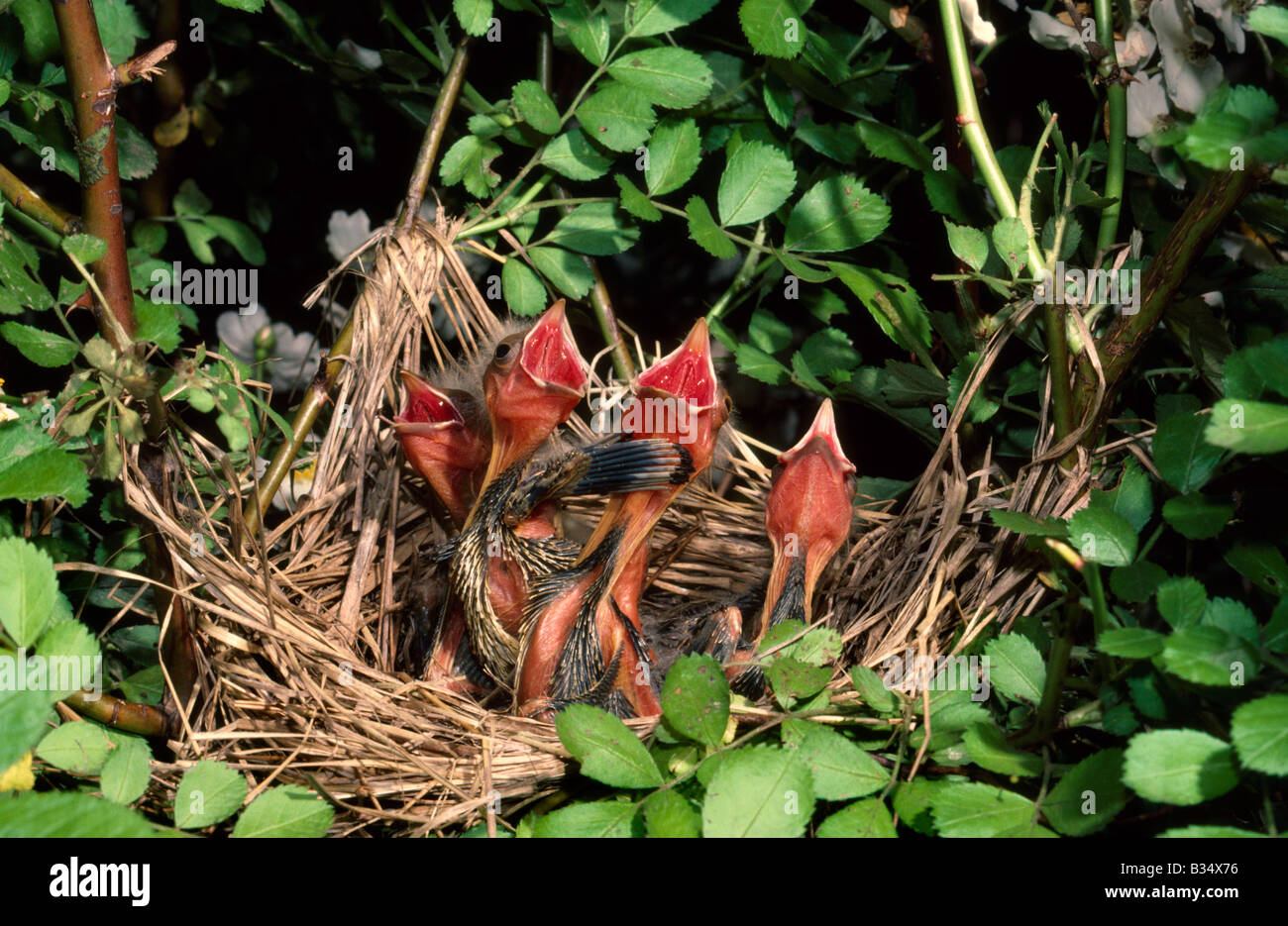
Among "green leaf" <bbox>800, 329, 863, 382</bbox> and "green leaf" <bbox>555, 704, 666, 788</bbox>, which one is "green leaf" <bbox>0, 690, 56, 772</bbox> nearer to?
"green leaf" <bbox>555, 704, 666, 788</bbox>

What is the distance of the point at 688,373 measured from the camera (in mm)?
1032

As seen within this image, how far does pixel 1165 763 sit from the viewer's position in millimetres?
566

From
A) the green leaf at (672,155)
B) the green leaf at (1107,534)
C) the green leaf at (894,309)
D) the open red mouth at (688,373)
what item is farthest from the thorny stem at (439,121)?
the green leaf at (1107,534)

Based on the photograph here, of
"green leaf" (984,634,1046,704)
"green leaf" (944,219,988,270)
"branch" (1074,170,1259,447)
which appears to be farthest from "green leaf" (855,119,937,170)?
"green leaf" (984,634,1046,704)

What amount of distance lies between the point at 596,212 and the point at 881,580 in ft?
1.60

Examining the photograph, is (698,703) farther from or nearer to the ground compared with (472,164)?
nearer to the ground

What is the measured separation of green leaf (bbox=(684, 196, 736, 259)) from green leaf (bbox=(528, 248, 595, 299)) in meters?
0.14

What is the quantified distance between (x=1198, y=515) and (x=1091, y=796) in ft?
0.72

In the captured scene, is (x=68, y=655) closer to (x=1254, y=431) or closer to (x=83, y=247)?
(x=83, y=247)

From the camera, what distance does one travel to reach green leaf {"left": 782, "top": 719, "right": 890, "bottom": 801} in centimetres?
67

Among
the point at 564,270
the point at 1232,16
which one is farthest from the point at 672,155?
the point at 1232,16

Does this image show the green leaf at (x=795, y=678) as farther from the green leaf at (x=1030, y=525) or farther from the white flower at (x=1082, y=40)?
the white flower at (x=1082, y=40)
